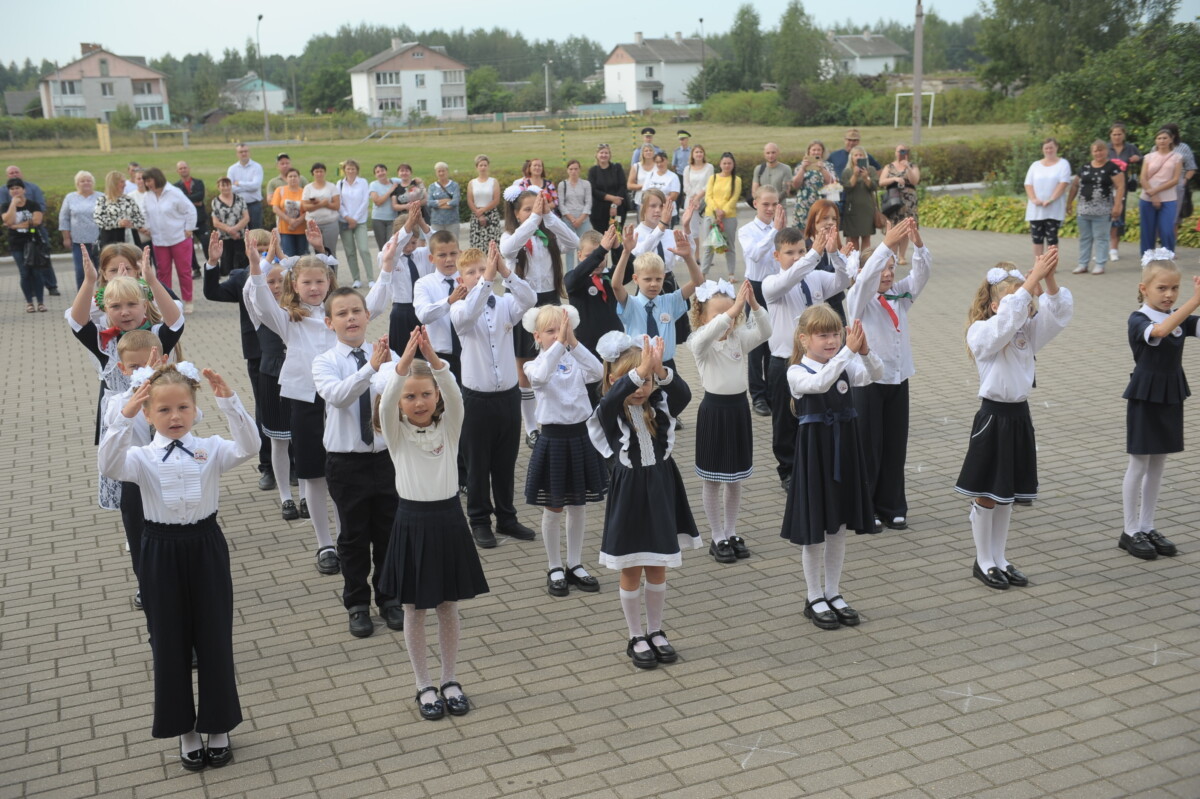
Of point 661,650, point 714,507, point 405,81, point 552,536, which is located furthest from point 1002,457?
point 405,81

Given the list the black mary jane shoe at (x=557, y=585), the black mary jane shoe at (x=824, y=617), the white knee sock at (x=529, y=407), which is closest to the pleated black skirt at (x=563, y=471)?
the black mary jane shoe at (x=557, y=585)

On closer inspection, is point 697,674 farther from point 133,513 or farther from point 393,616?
point 133,513

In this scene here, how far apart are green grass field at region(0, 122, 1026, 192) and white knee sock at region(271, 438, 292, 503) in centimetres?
2917

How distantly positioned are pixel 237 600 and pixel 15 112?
130 metres

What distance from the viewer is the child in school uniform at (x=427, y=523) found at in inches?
201

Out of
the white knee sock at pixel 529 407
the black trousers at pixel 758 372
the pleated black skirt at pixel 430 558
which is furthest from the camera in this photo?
the black trousers at pixel 758 372

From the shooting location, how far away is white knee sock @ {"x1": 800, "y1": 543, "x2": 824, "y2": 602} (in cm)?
603

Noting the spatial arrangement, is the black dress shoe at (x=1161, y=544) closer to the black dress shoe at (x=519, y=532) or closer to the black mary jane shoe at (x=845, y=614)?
the black mary jane shoe at (x=845, y=614)

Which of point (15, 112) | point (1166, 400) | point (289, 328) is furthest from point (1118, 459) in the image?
point (15, 112)

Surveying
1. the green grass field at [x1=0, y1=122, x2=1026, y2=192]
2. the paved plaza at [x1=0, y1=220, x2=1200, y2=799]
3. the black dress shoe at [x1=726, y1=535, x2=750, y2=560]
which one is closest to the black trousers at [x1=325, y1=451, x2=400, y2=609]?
the paved plaza at [x1=0, y1=220, x2=1200, y2=799]

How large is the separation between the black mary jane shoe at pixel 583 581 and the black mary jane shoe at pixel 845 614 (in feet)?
4.57

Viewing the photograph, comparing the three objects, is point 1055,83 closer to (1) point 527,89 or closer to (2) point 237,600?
(2) point 237,600

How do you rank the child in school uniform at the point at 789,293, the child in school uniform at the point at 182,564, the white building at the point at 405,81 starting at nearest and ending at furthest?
the child in school uniform at the point at 182,564, the child in school uniform at the point at 789,293, the white building at the point at 405,81

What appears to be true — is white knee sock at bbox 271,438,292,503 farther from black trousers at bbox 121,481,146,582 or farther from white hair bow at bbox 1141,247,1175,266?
white hair bow at bbox 1141,247,1175,266
